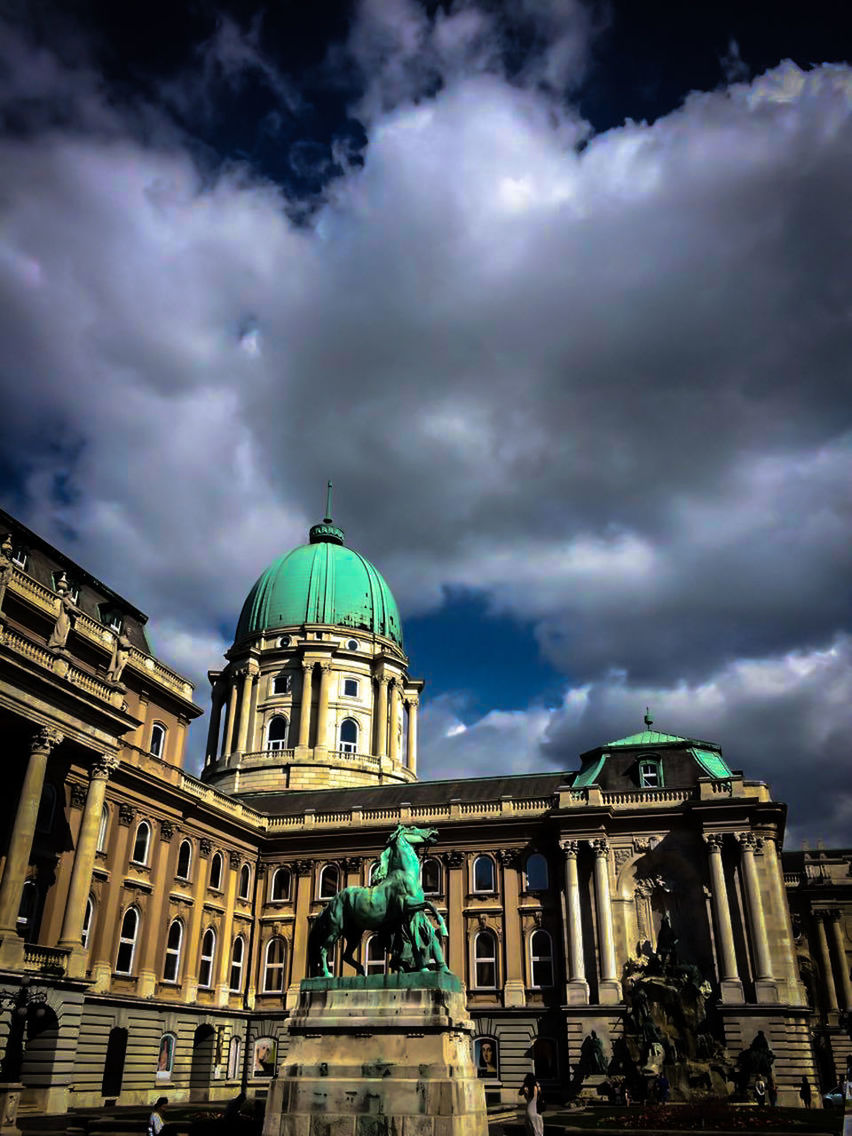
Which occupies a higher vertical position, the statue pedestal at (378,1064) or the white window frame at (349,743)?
the white window frame at (349,743)

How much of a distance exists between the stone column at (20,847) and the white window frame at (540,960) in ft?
88.8

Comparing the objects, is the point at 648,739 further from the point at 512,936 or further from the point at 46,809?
the point at 46,809

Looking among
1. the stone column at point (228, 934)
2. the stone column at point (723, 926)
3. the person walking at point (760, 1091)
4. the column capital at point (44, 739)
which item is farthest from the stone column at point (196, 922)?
the person walking at point (760, 1091)

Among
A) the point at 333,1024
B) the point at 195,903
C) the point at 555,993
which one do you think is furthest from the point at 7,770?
the point at 555,993

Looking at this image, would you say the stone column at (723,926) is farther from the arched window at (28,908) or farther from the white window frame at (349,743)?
the arched window at (28,908)

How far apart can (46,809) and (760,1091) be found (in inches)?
1198

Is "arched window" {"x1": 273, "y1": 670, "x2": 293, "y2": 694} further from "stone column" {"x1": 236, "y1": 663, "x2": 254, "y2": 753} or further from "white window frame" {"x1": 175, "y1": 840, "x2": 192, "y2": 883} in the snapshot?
"white window frame" {"x1": 175, "y1": 840, "x2": 192, "y2": 883}

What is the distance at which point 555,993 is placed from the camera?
4803cm

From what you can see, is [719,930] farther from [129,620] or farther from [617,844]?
[129,620]

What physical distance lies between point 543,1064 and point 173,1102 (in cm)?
1764

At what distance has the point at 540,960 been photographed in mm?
49250

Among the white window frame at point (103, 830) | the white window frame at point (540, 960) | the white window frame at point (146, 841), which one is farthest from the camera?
the white window frame at point (540, 960)

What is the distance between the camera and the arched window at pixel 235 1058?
4812 cm

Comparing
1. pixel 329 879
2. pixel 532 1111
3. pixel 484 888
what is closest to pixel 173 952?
pixel 329 879
